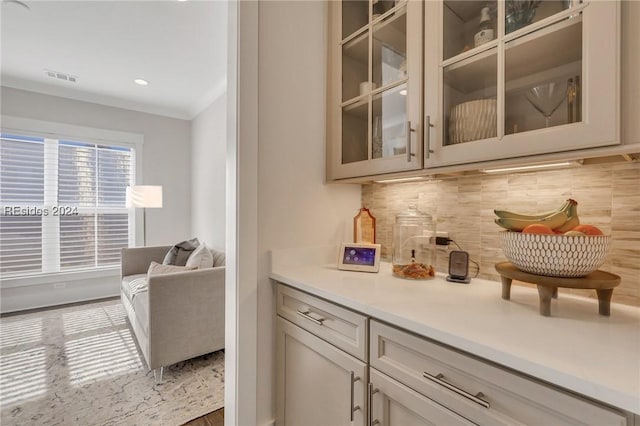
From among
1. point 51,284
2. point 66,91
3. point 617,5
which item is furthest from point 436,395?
point 66,91

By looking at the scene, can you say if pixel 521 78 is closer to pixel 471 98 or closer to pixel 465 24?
pixel 471 98

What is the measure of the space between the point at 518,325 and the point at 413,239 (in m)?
0.71

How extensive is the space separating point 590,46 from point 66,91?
16.4ft

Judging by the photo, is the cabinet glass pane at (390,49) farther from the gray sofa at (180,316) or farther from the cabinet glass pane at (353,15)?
the gray sofa at (180,316)

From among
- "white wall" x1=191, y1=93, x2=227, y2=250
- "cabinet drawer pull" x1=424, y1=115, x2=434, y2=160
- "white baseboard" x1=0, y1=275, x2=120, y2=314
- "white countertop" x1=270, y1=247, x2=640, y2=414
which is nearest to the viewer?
"white countertop" x1=270, y1=247, x2=640, y2=414

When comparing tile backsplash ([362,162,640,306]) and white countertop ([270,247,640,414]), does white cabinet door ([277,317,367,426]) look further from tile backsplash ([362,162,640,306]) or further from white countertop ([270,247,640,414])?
tile backsplash ([362,162,640,306])

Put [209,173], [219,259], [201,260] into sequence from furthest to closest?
[209,173] < [219,259] < [201,260]

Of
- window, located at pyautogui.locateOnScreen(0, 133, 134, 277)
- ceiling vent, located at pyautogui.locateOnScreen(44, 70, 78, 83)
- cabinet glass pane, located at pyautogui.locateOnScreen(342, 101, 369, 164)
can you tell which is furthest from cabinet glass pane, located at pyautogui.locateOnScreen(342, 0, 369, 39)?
window, located at pyautogui.locateOnScreen(0, 133, 134, 277)

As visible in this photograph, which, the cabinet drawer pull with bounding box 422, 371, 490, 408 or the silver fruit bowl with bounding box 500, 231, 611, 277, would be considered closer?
the cabinet drawer pull with bounding box 422, 371, 490, 408

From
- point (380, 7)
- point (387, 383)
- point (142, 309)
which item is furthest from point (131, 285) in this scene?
point (380, 7)

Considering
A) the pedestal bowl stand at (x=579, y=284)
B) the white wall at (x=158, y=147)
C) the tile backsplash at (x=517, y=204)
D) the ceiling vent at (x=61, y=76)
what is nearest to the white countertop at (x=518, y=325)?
the pedestal bowl stand at (x=579, y=284)

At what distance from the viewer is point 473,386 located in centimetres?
69

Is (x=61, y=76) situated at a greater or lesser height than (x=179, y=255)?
greater

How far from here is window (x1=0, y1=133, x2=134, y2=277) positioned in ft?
11.1
